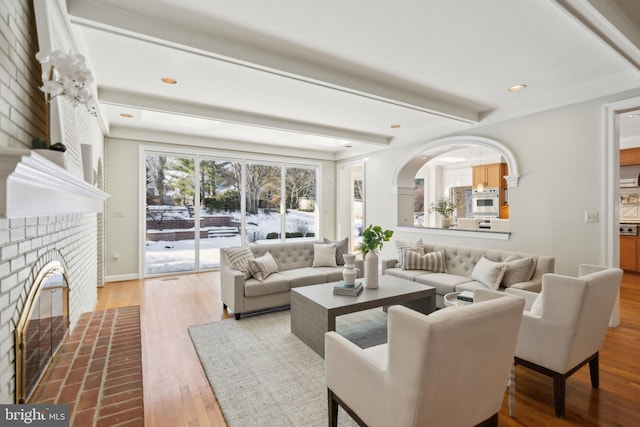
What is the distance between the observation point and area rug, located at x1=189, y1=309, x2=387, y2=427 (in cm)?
197

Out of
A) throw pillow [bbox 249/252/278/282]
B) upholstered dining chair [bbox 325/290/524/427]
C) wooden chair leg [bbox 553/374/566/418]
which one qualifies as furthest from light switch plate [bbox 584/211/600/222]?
throw pillow [bbox 249/252/278/282]

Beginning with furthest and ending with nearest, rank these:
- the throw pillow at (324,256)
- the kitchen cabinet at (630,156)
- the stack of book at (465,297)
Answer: the kitchen cabinet at (630,156) < the throw pillow at (324,256) < the stack of book at (465,297)

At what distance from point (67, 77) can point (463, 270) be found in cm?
414

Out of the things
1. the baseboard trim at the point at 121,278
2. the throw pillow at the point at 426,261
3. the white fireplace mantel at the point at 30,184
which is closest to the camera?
the white fireplace mantel at the point at 30,184

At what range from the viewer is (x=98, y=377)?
190cm

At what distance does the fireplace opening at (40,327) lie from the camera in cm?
141

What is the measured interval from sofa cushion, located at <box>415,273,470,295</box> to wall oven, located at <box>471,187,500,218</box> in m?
4.90

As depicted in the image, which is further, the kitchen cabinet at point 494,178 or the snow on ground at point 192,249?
the kitchen cabinet at point 494,178

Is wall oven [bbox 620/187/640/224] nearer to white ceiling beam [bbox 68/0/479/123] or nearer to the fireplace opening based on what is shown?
white ceiling beam [bbox 68/0/479/123]

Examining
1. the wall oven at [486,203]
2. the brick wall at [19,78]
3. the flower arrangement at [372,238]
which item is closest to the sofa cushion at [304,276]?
the flower arrangement at [372,238]

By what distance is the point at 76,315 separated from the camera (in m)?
2.67

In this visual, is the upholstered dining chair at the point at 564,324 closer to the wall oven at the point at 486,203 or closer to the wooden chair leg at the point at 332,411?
the wooden chair leg at the point at 332,411

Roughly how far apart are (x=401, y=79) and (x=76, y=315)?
3773 mm

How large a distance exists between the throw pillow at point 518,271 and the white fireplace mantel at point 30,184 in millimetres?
3765
